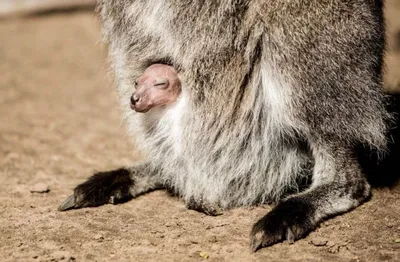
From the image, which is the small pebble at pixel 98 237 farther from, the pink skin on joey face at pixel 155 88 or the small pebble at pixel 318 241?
the small pebble at pixel 318 241

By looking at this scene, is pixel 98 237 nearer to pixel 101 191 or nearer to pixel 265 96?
pixel 101 191

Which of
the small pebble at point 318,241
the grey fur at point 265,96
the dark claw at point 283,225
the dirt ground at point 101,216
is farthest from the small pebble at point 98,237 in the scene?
the small pebble at point 318,241

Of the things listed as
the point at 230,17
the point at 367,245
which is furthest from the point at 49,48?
the point at 367,245

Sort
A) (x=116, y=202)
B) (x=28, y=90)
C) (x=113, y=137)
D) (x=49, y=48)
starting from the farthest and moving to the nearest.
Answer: (x=49, y=48)
(x=28, y=90)
(x=113, y=137)
(x=116, y=202)

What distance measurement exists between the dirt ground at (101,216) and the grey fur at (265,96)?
127 millimetres

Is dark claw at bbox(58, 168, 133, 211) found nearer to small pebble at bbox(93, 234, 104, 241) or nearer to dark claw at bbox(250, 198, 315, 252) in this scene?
small pebble at bbox(93, 234, 104, 241)

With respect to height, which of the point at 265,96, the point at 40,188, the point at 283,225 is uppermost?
the point at 265,96

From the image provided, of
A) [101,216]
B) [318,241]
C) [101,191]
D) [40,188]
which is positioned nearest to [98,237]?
[101,216]

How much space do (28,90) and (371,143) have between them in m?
3.53

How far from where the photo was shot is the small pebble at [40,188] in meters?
3.66

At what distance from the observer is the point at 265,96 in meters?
3.13

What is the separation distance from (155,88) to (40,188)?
1.01m

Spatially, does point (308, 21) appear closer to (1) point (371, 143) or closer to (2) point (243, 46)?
(2) point (243, 46)

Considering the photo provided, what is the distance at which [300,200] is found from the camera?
3.20 meters
